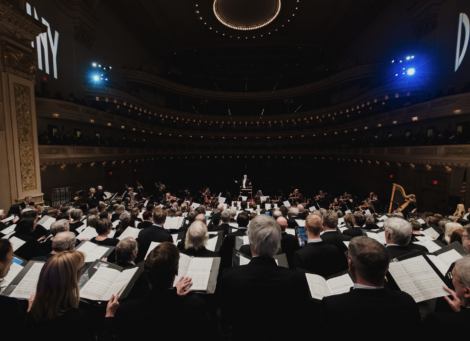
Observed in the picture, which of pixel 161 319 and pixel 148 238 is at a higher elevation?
pixel 161 319

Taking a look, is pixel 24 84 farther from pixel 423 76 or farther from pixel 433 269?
pixel 423 76

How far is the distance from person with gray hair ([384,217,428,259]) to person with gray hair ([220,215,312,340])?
174 centimetres

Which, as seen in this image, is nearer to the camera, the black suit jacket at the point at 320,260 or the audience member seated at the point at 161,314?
the audience member seated at the point at 161,314

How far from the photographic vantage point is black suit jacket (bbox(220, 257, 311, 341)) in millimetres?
2023

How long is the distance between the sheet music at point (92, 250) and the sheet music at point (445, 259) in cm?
457

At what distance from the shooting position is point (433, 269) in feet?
8.38

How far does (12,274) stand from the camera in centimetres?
290

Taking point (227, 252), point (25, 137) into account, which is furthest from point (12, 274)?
point (25, 137)

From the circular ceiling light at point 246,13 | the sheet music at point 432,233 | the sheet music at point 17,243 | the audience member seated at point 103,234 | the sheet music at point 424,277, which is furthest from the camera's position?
the circular ceiling light at point 246,13

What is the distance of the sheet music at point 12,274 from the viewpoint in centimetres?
278

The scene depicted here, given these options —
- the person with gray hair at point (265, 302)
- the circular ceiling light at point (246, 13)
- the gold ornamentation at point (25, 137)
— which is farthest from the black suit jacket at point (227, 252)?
the circular ceiling light at point (246, 13)

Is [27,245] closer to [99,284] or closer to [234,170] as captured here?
[99,284]

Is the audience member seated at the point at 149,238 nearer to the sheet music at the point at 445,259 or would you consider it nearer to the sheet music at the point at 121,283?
→ the sheet music at the point at 121,283

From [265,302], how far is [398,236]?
7.19 feet
